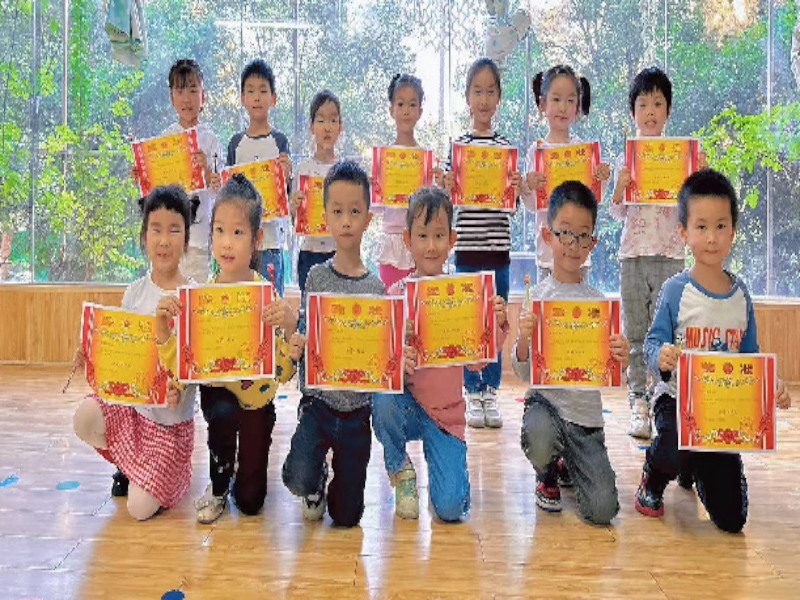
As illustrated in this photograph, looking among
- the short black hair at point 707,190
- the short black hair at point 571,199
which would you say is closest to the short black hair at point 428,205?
the short black hair at point 571,199

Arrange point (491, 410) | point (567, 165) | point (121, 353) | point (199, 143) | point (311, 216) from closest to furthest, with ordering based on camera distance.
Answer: point (121, 353) < point (567, 165) < point (311, 216) < point (199, 143) < point (491, 410)

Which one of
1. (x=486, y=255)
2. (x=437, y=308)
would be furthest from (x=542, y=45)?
(x=437, y=308)

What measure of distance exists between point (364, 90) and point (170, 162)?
7.01 ft

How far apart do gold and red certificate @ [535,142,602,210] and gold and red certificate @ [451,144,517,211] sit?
111mm

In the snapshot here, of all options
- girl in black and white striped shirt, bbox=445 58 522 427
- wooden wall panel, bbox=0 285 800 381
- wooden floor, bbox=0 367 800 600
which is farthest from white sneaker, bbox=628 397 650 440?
wooden wall panel, bbox=0 285 800 381

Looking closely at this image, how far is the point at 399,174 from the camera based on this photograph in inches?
141

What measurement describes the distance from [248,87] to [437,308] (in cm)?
174

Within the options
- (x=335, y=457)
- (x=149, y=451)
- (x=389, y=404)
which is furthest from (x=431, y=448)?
(x=149, y=451)

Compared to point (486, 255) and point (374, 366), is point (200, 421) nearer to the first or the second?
point (486, 255)

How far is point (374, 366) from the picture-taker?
2.56m

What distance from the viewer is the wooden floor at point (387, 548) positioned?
7.32 feet

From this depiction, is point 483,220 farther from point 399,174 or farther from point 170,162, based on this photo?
point 170,162

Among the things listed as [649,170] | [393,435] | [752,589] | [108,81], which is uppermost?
[108,81]

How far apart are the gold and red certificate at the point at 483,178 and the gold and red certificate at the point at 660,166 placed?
47cm
